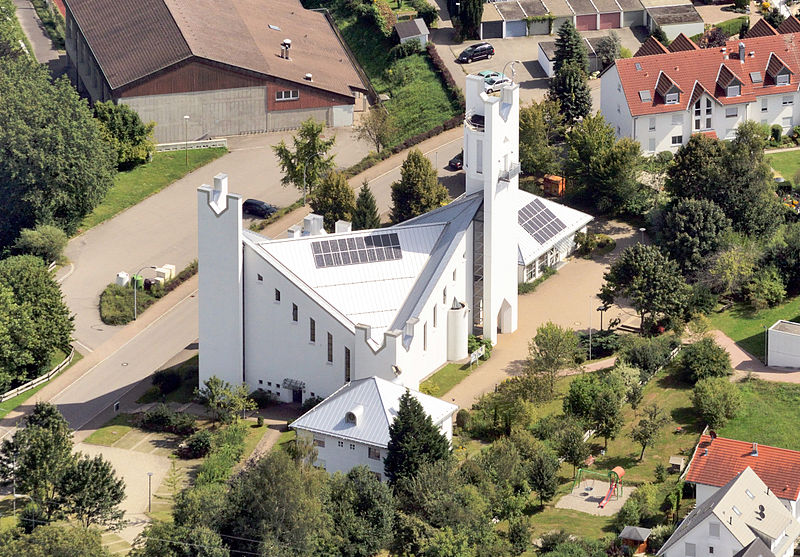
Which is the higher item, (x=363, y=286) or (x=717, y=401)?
(x=363, y=286)

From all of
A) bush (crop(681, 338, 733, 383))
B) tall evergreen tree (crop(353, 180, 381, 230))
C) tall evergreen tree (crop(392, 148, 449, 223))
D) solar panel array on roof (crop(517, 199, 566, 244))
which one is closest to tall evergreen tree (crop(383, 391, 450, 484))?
bush (crop(681, 338, 733, 383))

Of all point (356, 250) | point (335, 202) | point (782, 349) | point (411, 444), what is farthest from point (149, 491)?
point (782, 349)

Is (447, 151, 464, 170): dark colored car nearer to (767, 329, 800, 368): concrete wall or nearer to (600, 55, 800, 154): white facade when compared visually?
(600, 55, 800, 154): white facade

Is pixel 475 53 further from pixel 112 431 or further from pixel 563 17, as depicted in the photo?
pixel 112 431

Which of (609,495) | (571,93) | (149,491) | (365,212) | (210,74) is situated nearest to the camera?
(609,495)

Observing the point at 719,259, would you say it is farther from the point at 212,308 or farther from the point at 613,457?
the point at 212,308

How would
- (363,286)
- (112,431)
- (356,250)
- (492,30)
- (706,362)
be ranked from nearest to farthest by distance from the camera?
(112,431) < (706,362) < (363,286) < (356,250) < (492,30)

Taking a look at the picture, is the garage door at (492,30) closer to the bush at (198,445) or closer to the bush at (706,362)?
the bush at (706,362)

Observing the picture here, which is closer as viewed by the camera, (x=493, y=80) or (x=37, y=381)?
(x=37, y=381)
